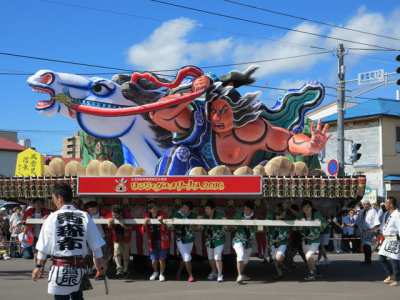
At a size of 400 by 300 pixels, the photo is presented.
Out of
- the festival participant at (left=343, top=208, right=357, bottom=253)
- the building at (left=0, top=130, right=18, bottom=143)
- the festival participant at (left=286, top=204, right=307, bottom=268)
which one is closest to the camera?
the festival participant at (left=286, top=204, right=307, bottom=268)

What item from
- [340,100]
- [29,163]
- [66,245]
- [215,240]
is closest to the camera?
[66,245]

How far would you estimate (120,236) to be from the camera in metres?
14.5

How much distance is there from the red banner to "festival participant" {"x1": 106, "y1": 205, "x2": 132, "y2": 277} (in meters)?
0.49

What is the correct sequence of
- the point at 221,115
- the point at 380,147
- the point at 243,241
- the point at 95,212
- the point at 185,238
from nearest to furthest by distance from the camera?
the point at 243,241 → the point at 185,238 → the point at 95,212 → the point at 221,115 → the point at 380,147

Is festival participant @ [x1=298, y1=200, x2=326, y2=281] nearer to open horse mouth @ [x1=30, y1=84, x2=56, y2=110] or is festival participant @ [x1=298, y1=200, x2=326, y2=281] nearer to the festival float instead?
the festival float

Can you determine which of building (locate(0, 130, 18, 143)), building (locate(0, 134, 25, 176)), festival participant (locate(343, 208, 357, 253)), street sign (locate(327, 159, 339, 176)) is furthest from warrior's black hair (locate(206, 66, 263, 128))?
building (locate(0, 130, 18, 143))

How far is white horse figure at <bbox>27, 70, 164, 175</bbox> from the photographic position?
15.5m

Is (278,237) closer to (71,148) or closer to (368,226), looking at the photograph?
Result: (368,226)

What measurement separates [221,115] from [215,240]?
12.6 ft

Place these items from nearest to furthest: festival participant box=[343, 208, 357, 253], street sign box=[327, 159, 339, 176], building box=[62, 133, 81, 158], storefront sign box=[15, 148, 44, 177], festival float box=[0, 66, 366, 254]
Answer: festival float box=[0, 66, 366, 254], street sign box=[327, 159, 339, 176], storefront sign box=[15, 148, 44, 177], festival participant box=[343, 208, 357, 253], building box=[62, 133, 81, 158]

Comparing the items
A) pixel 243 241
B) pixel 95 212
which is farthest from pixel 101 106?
pixel 243 241

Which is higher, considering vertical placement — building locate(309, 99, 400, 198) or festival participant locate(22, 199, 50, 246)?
building locate(309, 99, 400, 198)

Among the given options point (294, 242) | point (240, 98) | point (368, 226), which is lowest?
point (294, 242)

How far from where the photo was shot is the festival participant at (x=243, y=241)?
13.5m
